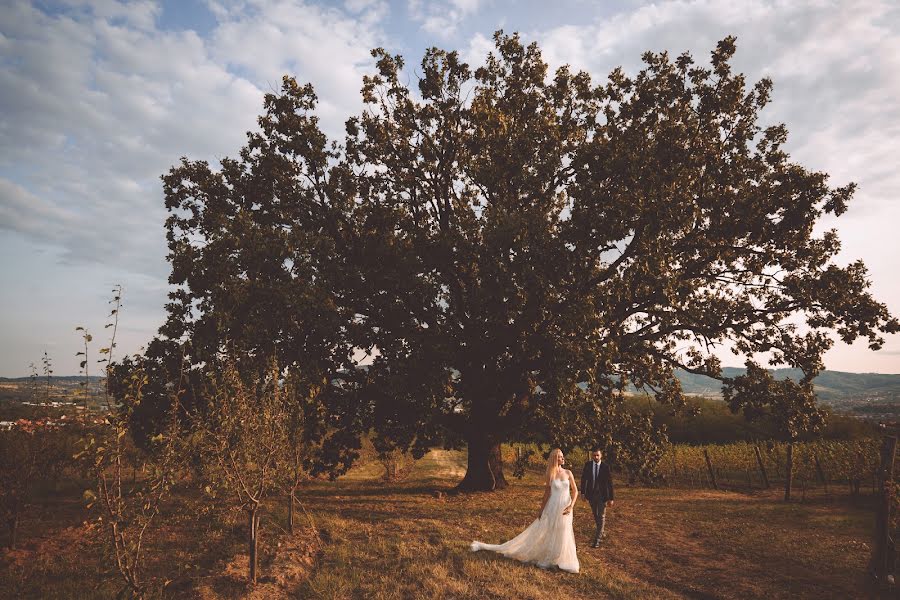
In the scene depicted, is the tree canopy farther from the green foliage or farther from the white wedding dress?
the green foliage

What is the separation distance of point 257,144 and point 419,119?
21.9 ft

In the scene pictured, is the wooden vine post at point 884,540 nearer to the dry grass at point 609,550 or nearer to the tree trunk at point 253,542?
the dry grass at point 609,550

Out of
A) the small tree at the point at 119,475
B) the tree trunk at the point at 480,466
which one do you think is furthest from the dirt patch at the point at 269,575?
the tree trunk at the point at 480,466

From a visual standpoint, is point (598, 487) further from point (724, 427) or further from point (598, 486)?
point (724, 427)

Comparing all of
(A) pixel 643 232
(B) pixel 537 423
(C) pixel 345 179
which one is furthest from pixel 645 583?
(C) pixel 345 179

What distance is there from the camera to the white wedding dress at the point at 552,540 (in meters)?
10.8

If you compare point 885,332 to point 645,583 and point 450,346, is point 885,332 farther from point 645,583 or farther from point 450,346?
point 450,346

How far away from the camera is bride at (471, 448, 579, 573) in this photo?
35.4 ft

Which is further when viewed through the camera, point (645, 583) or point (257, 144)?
point (257, 144)

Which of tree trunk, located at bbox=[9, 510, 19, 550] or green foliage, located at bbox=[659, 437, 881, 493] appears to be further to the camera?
green foliage, located at bbox=[659, 437, 881, 493]

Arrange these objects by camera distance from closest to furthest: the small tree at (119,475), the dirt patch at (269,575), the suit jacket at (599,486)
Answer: the small tree at (119,475), the dirt patch at (269,575), the suit jacket at (599,486)

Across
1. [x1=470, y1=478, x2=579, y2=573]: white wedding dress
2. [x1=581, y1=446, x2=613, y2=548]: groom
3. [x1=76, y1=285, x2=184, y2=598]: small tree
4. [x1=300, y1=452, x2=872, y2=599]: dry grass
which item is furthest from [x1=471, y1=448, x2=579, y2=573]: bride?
[x1=76, y1=285, x2=184, y2=598]: small tree

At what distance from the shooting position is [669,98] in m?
17.5

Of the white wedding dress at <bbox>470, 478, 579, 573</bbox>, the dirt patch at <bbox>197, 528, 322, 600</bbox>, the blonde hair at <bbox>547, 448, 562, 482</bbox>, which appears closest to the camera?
the dirt patch at <bbox>197, 528, 322, 600</bbox>
